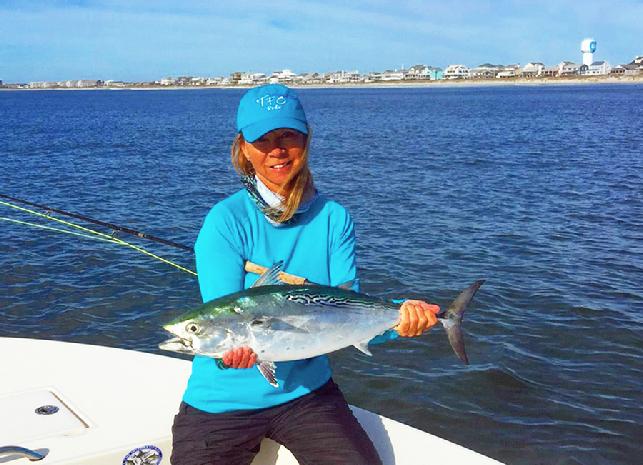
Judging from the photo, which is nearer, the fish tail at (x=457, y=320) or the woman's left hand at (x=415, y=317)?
the woman's left hand at (x=415, y=317)

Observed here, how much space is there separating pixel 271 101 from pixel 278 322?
137 cm

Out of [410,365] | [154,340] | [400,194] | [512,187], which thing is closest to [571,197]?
[512,187]

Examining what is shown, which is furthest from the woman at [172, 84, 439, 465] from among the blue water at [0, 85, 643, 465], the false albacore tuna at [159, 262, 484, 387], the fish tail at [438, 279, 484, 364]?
the blue water at [0, 85, 643, 465]

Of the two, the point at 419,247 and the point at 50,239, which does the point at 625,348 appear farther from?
the point at 50,239

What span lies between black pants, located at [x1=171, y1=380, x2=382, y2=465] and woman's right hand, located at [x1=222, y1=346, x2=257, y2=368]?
24.9 inches

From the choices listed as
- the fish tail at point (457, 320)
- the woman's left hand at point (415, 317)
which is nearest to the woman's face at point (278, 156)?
the woman's left hand at point (415, 317)

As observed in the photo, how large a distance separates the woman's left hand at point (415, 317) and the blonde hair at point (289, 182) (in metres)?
0.90

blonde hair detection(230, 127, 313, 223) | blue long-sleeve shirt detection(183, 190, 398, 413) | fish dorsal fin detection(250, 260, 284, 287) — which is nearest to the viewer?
fish dorsal fin detection(250, 260, 284, 287)

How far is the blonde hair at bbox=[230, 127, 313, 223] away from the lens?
3.86m

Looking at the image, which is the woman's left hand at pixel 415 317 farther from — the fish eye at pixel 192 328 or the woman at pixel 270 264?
the fish eye at pixel 192 328

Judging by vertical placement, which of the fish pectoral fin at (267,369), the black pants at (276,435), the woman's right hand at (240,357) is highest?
the woman's right hand at (240,357)

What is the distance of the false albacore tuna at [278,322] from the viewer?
10.6ft

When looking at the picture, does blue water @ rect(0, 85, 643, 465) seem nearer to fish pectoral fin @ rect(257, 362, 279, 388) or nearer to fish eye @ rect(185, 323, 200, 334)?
fish pectoral fin @ rect(257, 362, 279, 388)

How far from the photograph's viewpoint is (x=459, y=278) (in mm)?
12953
